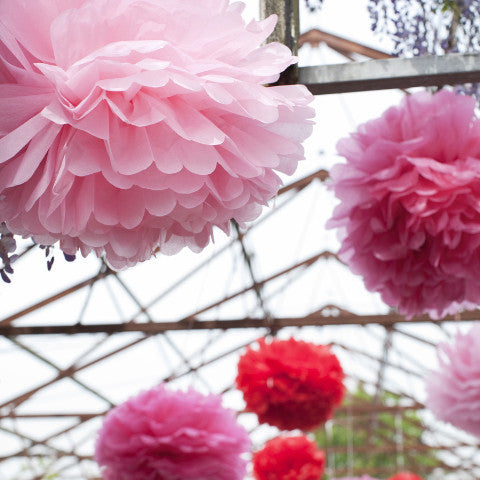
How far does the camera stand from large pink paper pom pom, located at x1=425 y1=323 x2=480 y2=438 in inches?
105

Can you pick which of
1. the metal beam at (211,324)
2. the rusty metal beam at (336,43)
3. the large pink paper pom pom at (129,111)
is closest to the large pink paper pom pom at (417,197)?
the large pink paper pom pom at (129,111)

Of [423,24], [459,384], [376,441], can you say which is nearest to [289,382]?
[459,384]

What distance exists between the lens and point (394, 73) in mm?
1649

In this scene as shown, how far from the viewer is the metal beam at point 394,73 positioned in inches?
64.2

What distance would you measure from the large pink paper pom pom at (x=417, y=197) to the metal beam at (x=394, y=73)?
0.74 feet

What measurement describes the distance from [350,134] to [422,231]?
0.21 meters

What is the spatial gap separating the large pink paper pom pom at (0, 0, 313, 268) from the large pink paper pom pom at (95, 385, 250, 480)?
63.6 inches

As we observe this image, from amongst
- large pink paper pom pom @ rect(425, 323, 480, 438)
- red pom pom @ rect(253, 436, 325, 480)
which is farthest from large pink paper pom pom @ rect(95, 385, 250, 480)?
red pom pom @ rect(253, 436, 325, 480)

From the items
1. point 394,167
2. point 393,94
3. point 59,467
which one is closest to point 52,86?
point 394,167

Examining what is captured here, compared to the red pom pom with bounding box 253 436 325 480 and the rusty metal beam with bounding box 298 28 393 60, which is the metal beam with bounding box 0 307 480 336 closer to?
the red pom pom with bounding box 253 436 325 480

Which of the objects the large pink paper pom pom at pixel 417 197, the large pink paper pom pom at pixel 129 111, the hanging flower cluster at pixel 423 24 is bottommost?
the large pink paper pom pom at pixel 129 111

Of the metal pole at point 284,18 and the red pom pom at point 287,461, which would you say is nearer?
the metal pole at point 284,18

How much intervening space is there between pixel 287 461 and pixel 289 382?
1.70 m

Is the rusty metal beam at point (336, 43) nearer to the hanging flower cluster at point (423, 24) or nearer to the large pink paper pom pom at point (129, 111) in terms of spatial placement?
the hanging flower cluster at point (423, 24)
